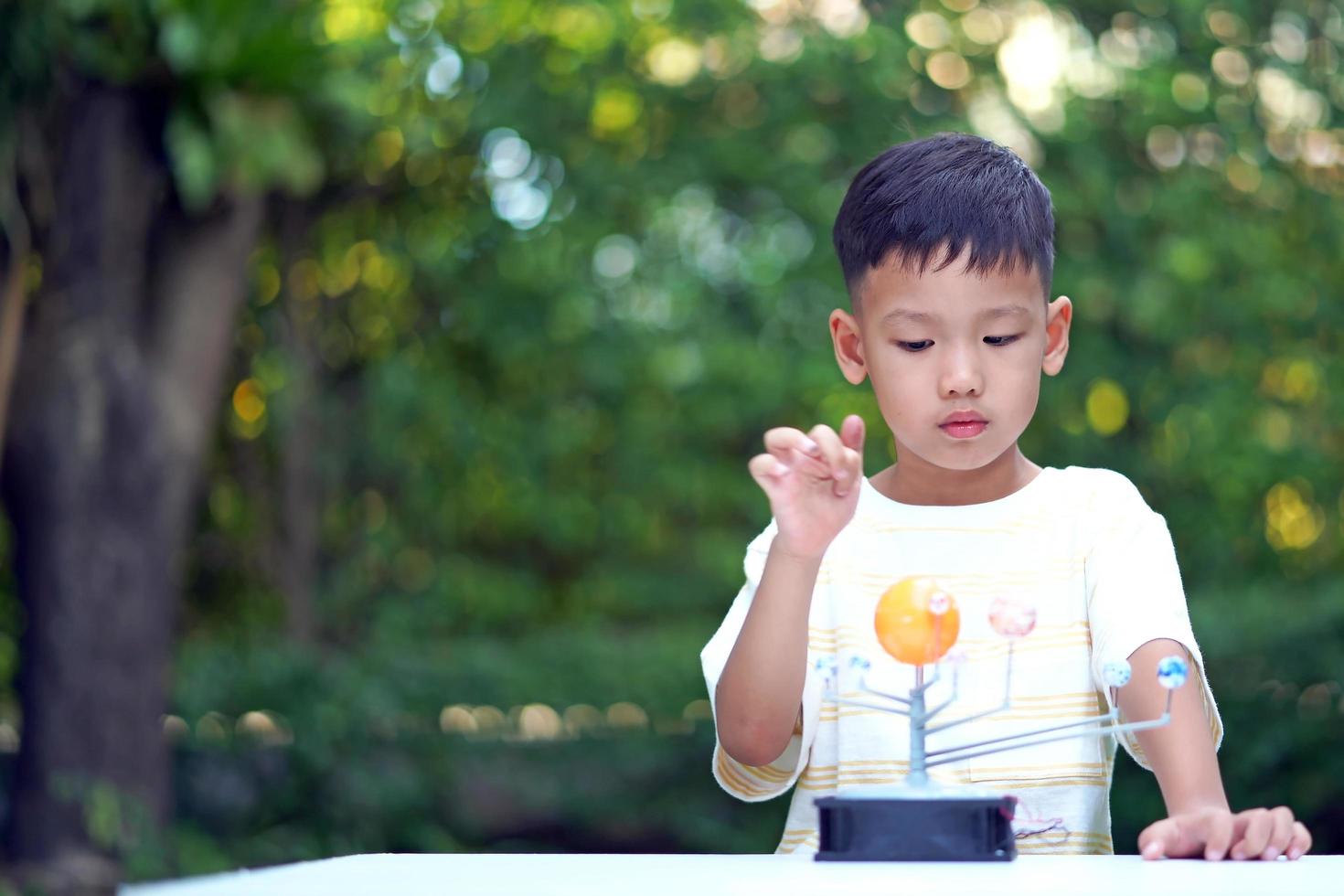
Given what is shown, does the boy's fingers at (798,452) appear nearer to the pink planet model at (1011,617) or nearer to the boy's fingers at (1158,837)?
the pink planet model at (1011,617)

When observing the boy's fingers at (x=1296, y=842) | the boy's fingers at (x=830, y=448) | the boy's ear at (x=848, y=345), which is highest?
the boy's ear at (x=848, y=345)

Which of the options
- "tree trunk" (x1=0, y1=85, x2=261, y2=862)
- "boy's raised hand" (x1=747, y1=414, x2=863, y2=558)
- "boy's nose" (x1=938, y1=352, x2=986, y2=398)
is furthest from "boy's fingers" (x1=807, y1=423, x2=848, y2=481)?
"tree trunk" (x1=0, y1=85, x2=261, y2=862)

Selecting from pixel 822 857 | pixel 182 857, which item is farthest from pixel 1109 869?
pixel 182 857

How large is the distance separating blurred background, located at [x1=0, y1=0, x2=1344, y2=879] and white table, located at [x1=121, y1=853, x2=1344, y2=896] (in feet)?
16.8

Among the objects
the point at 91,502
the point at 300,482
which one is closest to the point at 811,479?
the point at 91,502

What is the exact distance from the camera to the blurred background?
7.17 metres

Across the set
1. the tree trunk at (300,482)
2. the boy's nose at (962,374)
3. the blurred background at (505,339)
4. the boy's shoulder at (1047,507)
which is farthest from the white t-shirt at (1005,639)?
the tree trunk at (300,482)

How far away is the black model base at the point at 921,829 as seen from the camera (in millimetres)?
1354

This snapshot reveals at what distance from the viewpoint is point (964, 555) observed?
196 centimetres

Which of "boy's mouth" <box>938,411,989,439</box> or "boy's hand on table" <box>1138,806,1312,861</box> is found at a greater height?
"boy's mouth" <box>938,411,989,439</box>

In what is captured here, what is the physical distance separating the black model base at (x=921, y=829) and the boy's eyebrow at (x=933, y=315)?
593 millimetres

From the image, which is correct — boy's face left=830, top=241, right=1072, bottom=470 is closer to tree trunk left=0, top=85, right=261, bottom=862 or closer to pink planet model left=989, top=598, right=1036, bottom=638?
pink planet model left=989, top=598, right=1036, bottom=638

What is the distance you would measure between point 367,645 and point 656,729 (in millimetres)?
2528

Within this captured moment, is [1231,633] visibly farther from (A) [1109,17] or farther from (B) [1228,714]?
(A) [1109,17]
